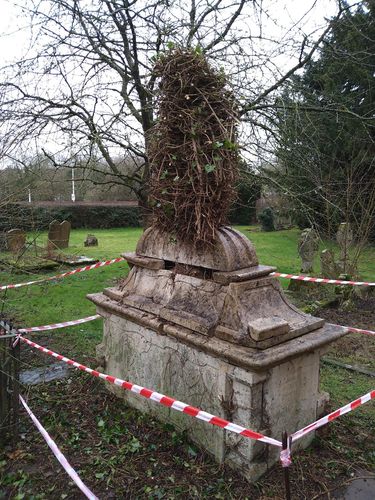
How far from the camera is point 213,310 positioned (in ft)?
10.8

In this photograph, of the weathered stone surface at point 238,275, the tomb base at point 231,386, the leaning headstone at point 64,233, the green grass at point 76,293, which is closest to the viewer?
the tomb base at point 231,386

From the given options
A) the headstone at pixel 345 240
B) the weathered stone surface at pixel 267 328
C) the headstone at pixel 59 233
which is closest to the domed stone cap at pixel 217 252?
the weathered stone surface at pixel 267 328

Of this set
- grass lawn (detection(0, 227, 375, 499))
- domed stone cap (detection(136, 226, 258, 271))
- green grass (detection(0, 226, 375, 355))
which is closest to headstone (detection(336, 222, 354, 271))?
green grass (detection(0, 226, 375, 355))

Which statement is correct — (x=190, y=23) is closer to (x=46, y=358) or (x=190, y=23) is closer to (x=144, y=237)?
(x=144, y=237)

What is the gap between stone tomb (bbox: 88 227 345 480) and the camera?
Answer: 2.97 m

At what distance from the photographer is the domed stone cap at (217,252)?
3297 mm

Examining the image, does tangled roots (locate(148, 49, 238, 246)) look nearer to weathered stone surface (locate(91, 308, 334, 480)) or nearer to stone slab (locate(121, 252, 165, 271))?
stone slab (locate(121, 252, 165, 271))

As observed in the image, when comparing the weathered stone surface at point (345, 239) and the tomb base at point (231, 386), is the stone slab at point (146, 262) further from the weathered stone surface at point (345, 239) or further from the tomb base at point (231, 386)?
the weathered stone surface at point (345, 239)

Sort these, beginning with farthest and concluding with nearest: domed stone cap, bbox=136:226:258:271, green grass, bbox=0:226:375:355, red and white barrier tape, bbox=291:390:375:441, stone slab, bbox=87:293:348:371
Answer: green grass, bbox=0:226:375:355 → domed stone cap, bbox=136:226:258:271 → stone slab, bbox=87:293:348:371 → red and white barrier tape, bbox=291:390:375:441

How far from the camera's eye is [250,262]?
3.46 meters

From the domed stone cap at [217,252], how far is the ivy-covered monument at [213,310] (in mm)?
10

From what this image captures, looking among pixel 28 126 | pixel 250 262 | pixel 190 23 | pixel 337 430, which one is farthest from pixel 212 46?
pixel 337 430

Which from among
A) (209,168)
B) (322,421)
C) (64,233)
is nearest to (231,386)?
(322,421)

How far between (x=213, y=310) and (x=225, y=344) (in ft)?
1.12
